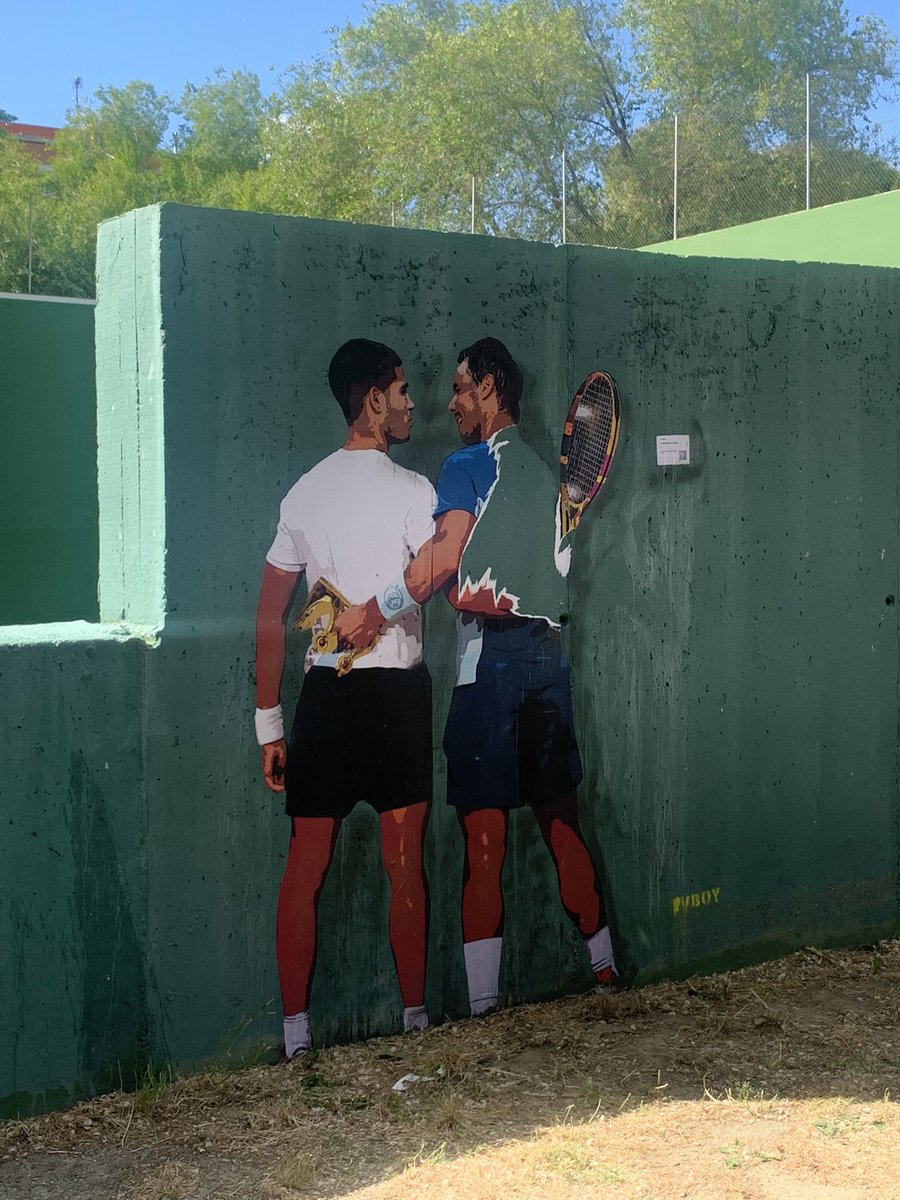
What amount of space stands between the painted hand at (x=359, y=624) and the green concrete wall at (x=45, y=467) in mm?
3926

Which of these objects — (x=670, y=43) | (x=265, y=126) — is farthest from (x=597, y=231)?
(x=265, y=126)

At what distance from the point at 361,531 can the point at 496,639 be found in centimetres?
67

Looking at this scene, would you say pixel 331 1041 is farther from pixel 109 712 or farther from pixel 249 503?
pixel 249 503

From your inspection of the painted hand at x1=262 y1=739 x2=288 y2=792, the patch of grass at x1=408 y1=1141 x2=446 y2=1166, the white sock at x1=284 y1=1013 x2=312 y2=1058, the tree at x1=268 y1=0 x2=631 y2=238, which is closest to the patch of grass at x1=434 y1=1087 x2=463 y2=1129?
the patch of grass at x1=408 y1=1141 x2=446 y2=1166

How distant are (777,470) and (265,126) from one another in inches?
2088

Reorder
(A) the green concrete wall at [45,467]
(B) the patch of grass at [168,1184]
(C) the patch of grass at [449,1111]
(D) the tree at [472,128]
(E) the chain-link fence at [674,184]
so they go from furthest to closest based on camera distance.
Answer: (D) the tree at [472,128], (E) the chain-link fence at [674,184], (A) the green concrete wall at [45,467], (C) the patch of grass at [449,1111], (B) the patch of grass at [168,1184]

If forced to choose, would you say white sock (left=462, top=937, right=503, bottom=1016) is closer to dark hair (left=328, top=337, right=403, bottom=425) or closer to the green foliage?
dark hair (left=328, top=337, right=403, bottom=425)

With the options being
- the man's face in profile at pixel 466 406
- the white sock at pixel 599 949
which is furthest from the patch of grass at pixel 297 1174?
the man's face in profile at pixel 466 406

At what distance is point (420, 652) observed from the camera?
4645 mm

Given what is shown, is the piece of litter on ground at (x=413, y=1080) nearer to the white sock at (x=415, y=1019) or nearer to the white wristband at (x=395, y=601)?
the white sock at (x=415, y=1019)

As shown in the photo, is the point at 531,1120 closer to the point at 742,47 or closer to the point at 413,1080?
the point at 413,1080

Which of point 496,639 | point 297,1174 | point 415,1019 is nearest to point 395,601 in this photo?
point 496,639

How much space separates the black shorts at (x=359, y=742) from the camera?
4.42m

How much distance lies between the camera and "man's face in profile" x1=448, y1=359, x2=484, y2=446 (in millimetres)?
4680
